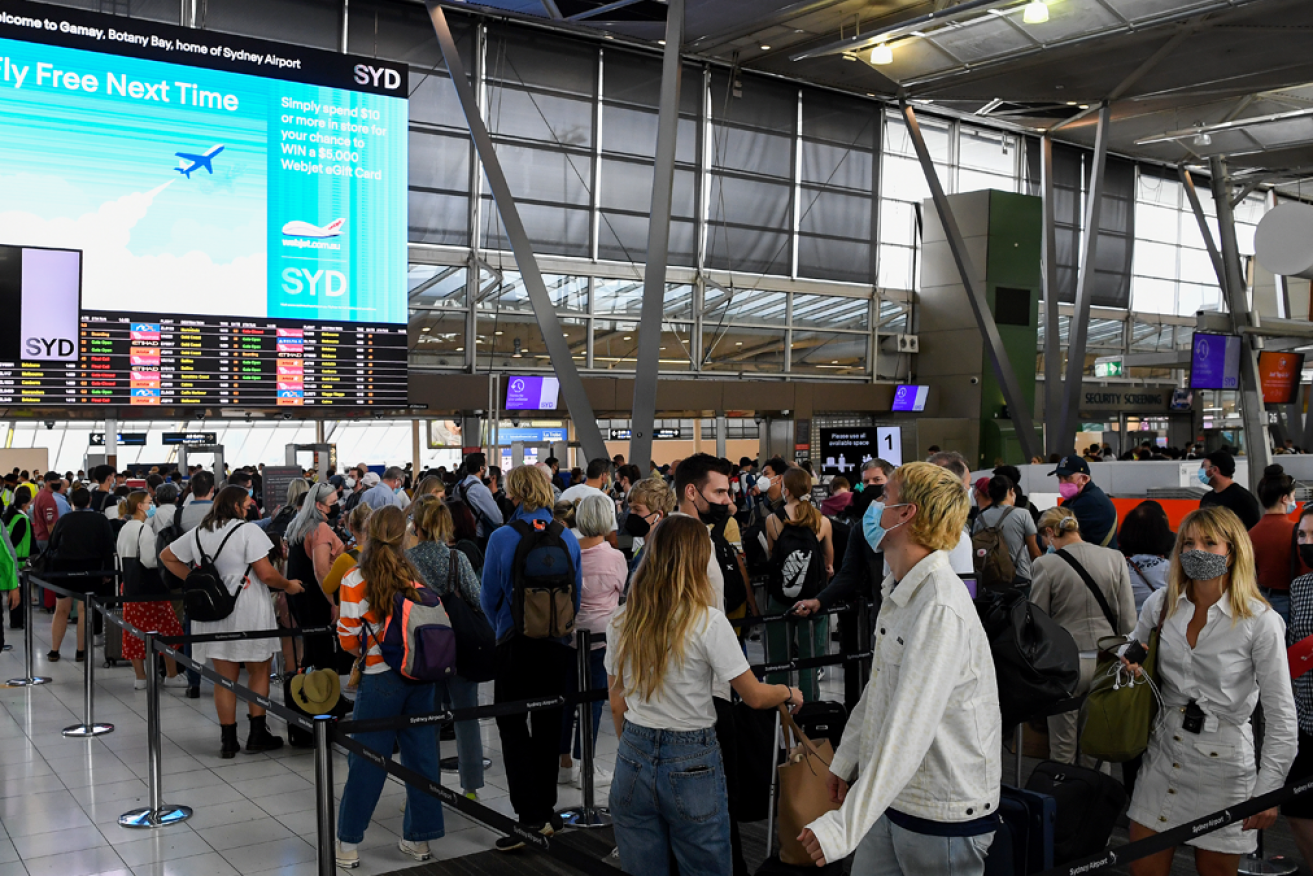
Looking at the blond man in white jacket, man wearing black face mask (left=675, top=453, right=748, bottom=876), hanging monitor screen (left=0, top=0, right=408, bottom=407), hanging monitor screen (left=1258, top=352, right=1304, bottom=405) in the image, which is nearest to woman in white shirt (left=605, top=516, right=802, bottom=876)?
the blond man in white jacket

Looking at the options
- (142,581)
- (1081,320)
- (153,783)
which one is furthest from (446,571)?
(1081,320)

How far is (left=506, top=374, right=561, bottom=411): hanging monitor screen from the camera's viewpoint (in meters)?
19.7

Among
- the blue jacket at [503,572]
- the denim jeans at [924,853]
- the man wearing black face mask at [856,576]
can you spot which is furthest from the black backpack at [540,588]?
the denim jeans at [924,853]

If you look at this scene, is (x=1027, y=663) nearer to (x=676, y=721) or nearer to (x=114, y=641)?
(x=676, y=721)

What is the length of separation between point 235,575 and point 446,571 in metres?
2.21

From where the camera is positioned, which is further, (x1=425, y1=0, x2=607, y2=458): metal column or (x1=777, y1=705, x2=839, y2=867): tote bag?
(x1=425, y1=0, x2=607, y2=458): metal column

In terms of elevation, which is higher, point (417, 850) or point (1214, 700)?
point (1214, 700)

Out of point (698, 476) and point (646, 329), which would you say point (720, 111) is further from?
point (698, 476)

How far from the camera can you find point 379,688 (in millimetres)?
5016

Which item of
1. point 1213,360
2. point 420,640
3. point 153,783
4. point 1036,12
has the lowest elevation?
point 153,783

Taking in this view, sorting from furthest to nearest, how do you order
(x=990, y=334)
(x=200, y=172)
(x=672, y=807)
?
(x=990, y=334) < (x=200, y=172) < (x=672, y=807)

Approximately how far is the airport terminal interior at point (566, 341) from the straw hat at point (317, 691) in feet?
0.06

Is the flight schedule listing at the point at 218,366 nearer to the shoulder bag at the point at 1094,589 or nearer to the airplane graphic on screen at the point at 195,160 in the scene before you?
the airplane graphic on screen at the point at 195,160

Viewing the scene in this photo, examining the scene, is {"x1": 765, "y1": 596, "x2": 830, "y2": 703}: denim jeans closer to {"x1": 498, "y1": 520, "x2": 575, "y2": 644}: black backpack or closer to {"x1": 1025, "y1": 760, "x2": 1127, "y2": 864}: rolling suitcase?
{"x1": 498, "y1": 520, "x2": 575, "y2": 644}: black backpack
